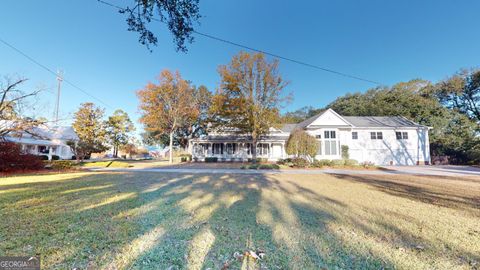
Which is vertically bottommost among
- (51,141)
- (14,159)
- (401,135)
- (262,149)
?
(14,159)

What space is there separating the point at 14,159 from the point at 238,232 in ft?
58.1

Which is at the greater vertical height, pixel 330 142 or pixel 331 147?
pixel 330 142

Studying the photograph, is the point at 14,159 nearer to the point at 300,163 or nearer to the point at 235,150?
the point at 235,150

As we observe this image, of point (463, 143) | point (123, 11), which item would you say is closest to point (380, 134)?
point (463, 143)

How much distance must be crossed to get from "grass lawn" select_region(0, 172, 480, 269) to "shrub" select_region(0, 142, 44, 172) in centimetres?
1011

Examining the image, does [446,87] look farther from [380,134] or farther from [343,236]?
[343,236]

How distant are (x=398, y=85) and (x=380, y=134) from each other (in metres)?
17.6

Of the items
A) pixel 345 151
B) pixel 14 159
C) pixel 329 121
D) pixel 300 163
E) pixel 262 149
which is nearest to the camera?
pixel 14 159

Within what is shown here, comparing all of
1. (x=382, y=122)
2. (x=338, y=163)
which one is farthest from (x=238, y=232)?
(x=382, y=122)

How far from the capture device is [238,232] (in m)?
3.42

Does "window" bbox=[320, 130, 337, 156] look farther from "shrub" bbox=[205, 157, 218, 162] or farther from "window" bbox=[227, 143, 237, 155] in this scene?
"shrub" bbox=[205, 157, 218, 162]

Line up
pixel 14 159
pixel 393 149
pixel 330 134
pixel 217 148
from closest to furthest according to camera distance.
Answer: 1. pixel 14 159
2. pixel 330 134
3. pixel 393 149
4. pixel 217 148

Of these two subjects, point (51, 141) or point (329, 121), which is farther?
point (51, 141)

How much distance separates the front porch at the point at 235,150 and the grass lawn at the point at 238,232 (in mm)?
19409
